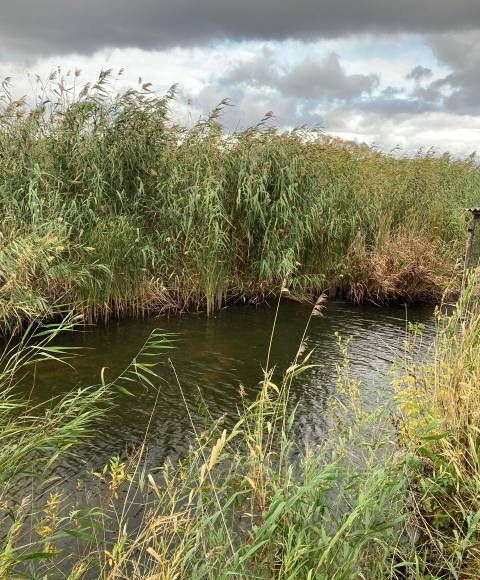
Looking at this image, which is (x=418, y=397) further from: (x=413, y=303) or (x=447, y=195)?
(x=447, y=195)

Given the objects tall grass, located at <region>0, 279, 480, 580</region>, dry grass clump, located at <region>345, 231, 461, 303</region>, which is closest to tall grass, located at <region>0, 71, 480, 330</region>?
dry grass clump, located at <region>345, 231, 461, 303</region>

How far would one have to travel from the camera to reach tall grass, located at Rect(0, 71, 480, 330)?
8305mm

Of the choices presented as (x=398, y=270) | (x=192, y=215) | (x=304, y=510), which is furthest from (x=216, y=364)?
(x=398, y=270)

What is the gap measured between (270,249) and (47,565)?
7.72 meters

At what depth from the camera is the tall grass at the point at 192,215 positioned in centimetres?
830

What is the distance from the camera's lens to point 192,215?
378 inches

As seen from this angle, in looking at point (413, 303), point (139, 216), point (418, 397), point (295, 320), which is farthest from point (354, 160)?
point (418, 397)

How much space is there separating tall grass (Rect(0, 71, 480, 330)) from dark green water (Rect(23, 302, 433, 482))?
63 centimetres

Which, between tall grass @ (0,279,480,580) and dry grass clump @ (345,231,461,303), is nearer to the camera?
tall grass @ (0,279,480,580)

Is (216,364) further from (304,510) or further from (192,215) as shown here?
(304,510)

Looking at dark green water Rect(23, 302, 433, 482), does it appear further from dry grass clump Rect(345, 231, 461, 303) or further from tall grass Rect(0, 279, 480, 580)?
tall grass Rect(0, 279, 480, 580)

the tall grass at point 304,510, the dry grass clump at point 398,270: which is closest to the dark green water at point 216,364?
the dry grass clump at point 398,270

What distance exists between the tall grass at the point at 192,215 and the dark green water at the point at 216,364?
2.06ft

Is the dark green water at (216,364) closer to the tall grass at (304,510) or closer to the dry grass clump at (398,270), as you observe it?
the dry grass clump at (398,270)
